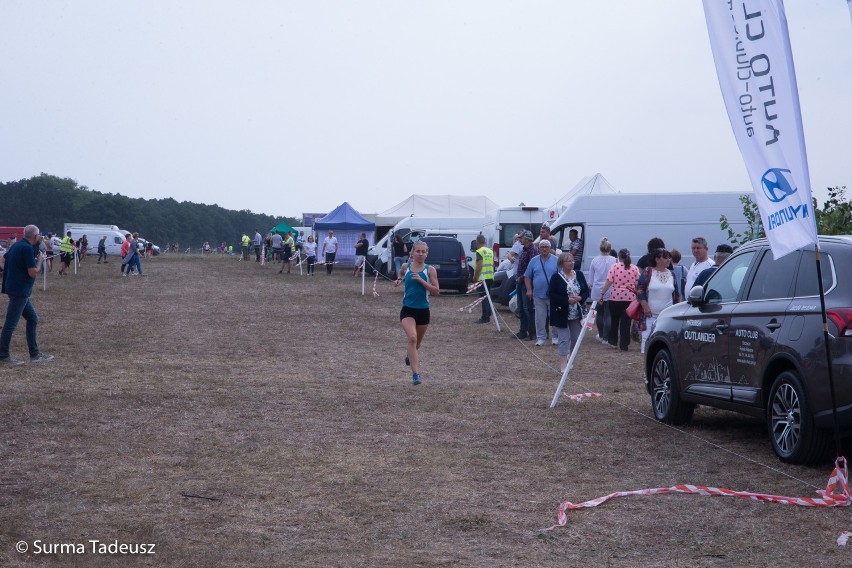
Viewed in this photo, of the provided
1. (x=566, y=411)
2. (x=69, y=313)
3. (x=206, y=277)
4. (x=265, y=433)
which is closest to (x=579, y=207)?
(x=69, y=313)

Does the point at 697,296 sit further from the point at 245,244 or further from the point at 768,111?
the point at 245,244

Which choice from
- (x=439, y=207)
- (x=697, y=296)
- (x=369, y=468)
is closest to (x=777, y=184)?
(x=697, y=296)

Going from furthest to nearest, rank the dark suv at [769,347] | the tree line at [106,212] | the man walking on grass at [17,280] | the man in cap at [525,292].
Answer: the tree line at [106,212], the man in cap at [525,292], the man walking on grass at [17,280], the dark suv at [769,347]

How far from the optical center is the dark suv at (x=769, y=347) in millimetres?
7281

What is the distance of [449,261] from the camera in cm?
3272

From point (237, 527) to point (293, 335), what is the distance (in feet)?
44.5

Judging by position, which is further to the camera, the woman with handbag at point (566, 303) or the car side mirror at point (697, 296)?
the woman with handbag at point (566, 303)

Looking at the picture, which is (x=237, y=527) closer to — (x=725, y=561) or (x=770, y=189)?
(x=725, y=561)

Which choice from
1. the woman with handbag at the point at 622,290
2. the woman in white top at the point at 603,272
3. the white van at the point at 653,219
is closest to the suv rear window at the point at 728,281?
the woman with handbag at the point at 622,290

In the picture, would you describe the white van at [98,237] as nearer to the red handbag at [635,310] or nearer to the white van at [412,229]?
the white van at [412,229]

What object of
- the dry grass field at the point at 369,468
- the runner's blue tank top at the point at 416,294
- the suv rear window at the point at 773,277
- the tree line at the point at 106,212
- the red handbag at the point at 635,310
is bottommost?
the dry grass field at the point at 369,468

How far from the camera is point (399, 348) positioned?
1764cm

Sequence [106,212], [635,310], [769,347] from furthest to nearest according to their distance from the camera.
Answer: [106,212]
[635,310]
[769,347]

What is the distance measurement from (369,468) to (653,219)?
739 inches
